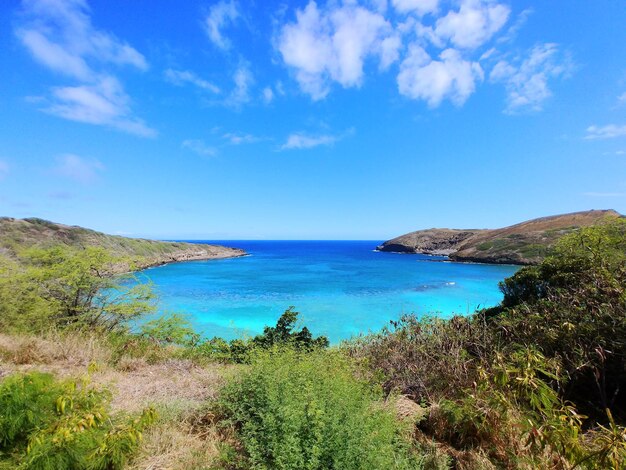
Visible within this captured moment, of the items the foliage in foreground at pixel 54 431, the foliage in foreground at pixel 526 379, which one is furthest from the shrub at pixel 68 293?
the foliage in foreground at pixel 526 379

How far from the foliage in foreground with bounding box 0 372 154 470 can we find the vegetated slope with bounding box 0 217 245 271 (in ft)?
87.2

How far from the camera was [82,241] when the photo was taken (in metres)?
55.7

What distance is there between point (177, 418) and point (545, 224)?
101 metres

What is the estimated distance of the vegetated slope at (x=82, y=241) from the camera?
44.9m

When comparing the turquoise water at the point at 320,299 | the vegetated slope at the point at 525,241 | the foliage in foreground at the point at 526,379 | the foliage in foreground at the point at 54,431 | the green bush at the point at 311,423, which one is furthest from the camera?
the vegetated slope at the point at 525,241

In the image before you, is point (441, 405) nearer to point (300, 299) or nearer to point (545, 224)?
point (300, 299)

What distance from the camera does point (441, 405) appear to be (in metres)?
3.87

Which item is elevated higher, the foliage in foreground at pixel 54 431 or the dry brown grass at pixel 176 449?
the foliage in foreground at pixel 54 431

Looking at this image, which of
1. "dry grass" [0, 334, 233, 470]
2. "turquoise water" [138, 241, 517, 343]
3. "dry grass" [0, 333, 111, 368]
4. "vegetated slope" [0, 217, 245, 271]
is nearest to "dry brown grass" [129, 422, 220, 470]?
"dry grass" [0, 334, 233, 470]

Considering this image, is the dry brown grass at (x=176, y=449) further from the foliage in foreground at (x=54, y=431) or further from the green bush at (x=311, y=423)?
the green bush at (x=311, y=423)

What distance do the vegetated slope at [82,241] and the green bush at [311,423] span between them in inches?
1048

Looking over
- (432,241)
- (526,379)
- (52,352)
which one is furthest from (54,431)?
(432,241)

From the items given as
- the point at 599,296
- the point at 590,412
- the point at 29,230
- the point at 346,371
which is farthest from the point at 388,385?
the point at 29,230

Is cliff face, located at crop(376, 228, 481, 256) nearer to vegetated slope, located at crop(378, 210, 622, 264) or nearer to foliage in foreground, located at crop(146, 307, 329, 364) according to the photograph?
vegetated slope, located at crop(378, 210, 622, 264)
